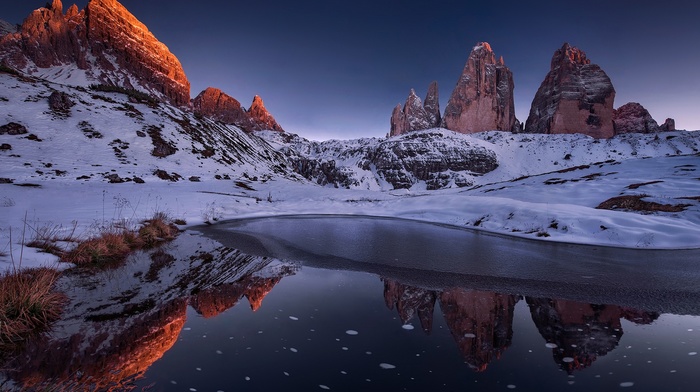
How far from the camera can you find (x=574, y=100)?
156 m

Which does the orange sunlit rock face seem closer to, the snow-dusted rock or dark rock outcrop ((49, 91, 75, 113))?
dark rock outcrop ((49, 91, 75, 113))

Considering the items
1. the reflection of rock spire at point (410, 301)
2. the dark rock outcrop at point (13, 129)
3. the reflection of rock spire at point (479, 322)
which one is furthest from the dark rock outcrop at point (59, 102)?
the reflection of rock spire at point (479, 322)

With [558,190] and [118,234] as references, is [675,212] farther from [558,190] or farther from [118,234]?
[118,234]

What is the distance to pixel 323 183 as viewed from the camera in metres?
118

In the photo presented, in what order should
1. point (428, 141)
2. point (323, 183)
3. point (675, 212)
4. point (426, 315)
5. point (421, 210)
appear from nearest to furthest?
point (426, 315) → point (675, 212) → point (421, 210) → point (323, 183) → point (428, 141)

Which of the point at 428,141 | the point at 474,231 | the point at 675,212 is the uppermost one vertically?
the point at 428,141

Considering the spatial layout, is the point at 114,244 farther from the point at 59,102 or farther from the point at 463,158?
the point at 463,158

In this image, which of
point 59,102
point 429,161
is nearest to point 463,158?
point 429,161

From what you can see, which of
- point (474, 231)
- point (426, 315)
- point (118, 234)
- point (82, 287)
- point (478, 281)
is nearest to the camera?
point (426, 315)

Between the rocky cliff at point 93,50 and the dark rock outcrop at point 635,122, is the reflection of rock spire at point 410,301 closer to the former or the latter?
the rocky cliff at point 93,50

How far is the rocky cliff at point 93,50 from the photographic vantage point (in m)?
117

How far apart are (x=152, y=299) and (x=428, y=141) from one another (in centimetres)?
13130

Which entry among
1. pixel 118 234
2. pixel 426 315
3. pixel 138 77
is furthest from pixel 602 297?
pixel 138 77

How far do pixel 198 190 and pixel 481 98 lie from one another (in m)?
183
